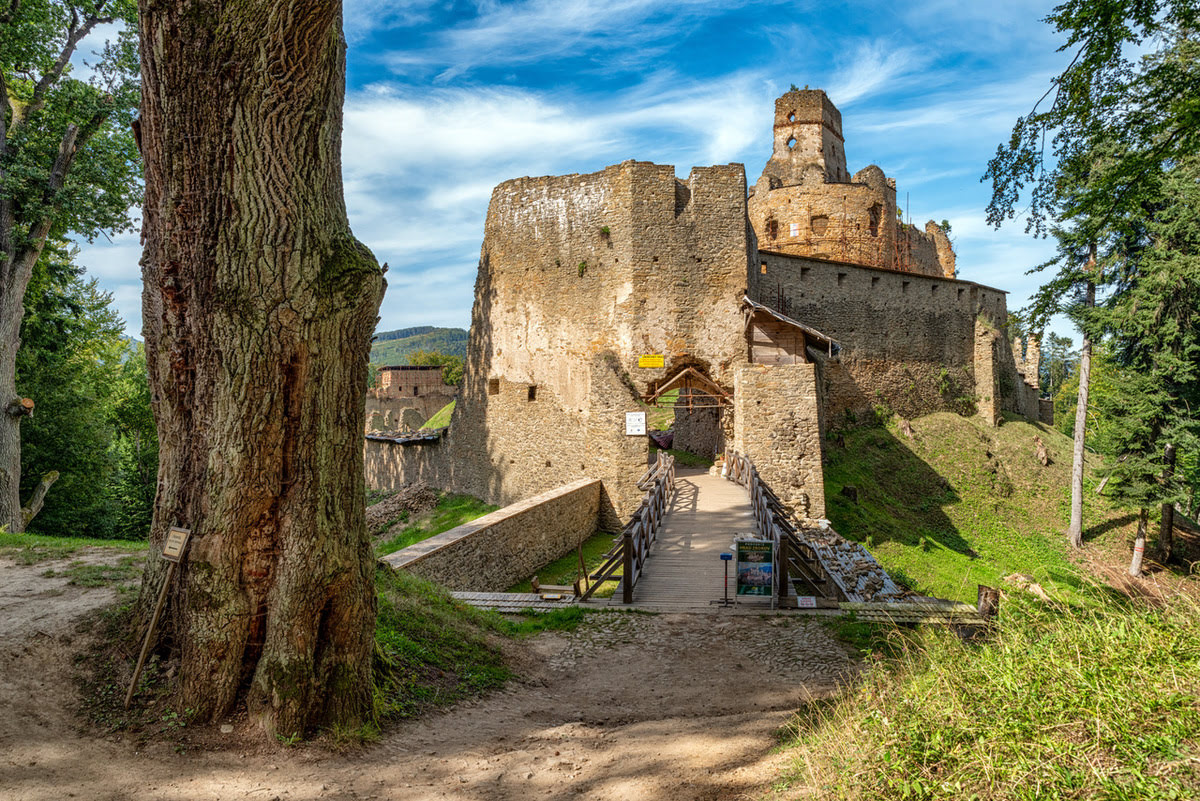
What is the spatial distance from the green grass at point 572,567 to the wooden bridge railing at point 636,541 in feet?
3.80

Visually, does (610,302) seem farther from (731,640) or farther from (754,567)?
(731,640)

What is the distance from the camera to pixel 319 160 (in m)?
4.25

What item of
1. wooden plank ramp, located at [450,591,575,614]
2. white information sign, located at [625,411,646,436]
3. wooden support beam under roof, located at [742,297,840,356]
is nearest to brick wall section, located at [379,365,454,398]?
white information sign, located at [625,411,646,436]

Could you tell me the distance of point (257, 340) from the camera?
13.2ft

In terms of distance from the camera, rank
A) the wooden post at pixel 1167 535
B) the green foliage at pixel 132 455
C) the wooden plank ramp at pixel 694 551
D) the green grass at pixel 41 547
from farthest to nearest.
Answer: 1. the green foliage at pixel 132 455
2. the wooden post at pixel 1167 535
3. the wooden plank ramp at pixel 694 551
4. the green grass at pixel 41 547

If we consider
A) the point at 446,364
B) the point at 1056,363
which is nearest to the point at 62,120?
the point at 446,364

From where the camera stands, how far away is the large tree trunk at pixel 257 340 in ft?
13.1

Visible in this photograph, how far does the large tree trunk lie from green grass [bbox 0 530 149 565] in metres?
4.93

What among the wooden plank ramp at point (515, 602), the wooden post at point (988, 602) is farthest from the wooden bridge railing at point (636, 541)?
the wooden post at point (988, 602)

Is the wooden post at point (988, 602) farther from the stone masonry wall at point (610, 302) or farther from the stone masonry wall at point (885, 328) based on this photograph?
the stone masonry wall at point (885, 328)

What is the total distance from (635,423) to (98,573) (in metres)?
11.2

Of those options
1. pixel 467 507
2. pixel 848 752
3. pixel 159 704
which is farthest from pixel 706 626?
pixel 467 507

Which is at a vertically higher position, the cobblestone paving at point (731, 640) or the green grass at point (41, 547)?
the green grass at point (41, 547)

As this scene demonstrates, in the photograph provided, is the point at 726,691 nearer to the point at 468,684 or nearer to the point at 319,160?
the point at 468,684
